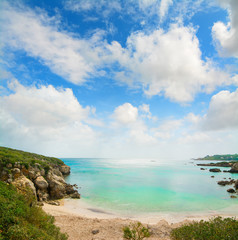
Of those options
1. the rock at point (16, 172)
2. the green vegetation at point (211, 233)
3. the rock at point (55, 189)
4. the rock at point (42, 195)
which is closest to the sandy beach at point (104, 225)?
the rock at point (42, 195)

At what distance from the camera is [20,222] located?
9188mm

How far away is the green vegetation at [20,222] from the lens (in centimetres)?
791

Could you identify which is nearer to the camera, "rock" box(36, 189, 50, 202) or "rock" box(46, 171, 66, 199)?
"rock" box(36, 189, 50, 202)

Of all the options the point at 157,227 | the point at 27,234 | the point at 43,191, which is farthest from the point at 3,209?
the point at 43,191

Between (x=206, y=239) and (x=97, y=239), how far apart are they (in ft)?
32.5

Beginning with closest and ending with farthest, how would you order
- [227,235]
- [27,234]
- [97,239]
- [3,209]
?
[27,234], [3,209], [227,235], [97,239]

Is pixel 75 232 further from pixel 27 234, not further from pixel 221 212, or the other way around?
pixel 221 212

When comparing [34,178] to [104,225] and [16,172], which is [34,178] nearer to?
[16,172]

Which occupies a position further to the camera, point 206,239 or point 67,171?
point 67,171

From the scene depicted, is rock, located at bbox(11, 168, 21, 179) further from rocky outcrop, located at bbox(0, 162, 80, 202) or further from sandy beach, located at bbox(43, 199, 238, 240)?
sandy beach, located at bbox(43, 199, 238, 240)

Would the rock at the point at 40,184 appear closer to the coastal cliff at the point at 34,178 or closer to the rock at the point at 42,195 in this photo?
the coastal cliff at the point at 34,178

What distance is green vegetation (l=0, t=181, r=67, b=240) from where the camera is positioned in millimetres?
7910

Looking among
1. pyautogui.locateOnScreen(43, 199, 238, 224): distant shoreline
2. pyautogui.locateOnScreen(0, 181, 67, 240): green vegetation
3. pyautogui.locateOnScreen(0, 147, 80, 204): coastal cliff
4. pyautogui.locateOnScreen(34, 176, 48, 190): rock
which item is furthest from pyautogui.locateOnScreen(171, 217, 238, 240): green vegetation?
pyautogui.locateOnScreen(34, 176, 48, 190): rock

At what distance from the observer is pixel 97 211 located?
90.1 feet
